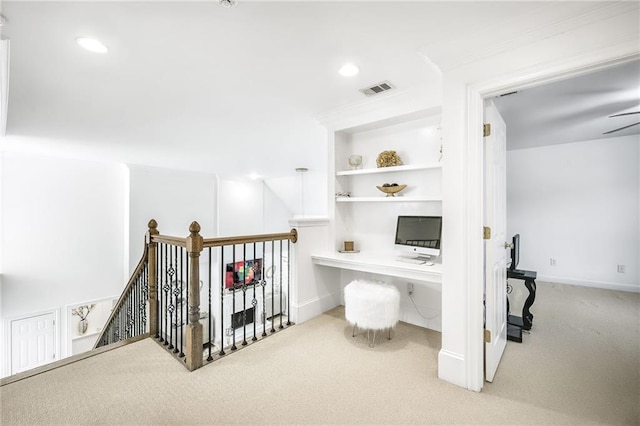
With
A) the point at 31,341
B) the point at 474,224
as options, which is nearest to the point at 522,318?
the point at 474,224

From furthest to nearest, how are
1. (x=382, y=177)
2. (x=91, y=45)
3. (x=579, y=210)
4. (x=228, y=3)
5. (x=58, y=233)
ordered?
(x=58, y=233) → (x=579, y=210) → (x=382, y=177) → (x=91, y=45) → (x=228, y=3)

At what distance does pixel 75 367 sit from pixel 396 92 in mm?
3467

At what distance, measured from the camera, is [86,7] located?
150 cm

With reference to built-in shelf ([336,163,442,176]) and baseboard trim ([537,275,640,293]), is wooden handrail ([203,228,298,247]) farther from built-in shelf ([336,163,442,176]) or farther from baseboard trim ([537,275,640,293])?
baseboard trim ([537,275,640,293])

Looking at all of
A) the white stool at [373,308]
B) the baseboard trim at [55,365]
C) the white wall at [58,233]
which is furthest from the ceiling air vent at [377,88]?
the white wall at [58,233]

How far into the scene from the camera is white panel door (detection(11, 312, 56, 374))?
17.3 feet

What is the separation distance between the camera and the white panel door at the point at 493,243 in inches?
77.3

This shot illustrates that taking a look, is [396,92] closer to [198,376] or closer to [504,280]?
[504,280]

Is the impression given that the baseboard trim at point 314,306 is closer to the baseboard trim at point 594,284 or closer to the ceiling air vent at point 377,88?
the ceiling air vent at point 377,88

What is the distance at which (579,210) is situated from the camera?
186 inches

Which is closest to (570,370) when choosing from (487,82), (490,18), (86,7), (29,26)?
(487,82)

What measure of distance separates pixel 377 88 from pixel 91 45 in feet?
7.15

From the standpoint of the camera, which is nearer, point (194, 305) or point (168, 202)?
point (194, 305)

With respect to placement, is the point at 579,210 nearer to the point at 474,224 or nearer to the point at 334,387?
the point at 474,224
